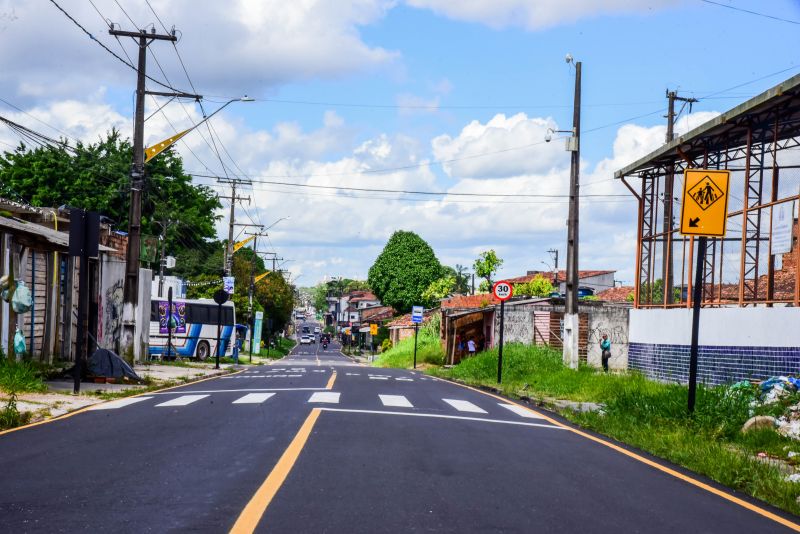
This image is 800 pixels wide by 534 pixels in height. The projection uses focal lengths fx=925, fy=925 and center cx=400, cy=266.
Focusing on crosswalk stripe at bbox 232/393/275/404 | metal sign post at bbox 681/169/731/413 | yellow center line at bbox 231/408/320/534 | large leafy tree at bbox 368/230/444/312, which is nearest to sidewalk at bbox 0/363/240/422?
crosswalk stripe at bbox 232/393/275/404

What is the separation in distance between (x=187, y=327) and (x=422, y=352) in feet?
48.7

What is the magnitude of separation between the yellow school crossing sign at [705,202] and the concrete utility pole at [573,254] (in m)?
14.4

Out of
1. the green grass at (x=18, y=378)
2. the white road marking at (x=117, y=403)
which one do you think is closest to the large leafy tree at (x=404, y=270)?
the green grass at (x=18, y=378)

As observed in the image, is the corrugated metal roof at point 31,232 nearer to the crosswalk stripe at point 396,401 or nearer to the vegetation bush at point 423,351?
the crosswalk stripe at point 396,401

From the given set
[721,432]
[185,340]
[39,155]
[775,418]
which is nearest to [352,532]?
[721,432]

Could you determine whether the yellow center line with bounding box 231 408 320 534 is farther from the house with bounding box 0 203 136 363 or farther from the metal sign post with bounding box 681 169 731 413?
the house with bounding box 0 203 136 363

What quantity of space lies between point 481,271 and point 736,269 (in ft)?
184

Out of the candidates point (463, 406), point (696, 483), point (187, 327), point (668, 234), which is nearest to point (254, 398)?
point (463, 406)

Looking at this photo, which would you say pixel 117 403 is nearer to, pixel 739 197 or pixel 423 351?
pixel 739 197

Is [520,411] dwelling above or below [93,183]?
below

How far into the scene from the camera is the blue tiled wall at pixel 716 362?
1834 centimetres

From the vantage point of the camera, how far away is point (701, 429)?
43.4ft

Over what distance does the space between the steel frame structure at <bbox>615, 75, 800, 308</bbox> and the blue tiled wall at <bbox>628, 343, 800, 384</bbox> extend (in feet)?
3.49

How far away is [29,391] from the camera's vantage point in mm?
16844
